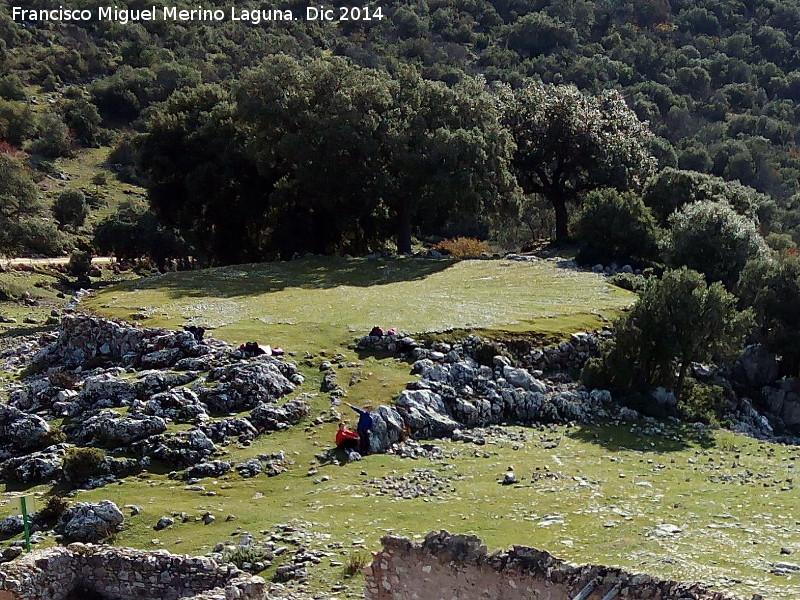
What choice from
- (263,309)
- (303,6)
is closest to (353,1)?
(303,6)

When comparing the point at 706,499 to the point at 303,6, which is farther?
the point at 303,6

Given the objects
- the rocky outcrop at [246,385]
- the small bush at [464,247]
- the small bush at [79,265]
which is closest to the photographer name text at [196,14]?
the small bush at [464,247]

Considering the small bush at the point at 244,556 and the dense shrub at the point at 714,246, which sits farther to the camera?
the dense shrub at the point at 714,246

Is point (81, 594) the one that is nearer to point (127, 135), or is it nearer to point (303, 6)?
point (127, 135)

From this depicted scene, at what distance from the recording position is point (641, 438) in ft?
93.3

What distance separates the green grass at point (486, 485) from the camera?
58.0 feet

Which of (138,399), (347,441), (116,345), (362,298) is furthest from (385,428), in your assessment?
(362,298)

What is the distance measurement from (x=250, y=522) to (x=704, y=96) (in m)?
123

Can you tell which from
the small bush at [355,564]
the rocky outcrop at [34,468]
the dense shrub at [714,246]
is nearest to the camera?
the small bush at [355,564]

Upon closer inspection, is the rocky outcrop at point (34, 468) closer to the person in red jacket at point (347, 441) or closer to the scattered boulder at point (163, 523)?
the scattered boulder at point (163, 523)

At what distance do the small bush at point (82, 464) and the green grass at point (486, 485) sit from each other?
966 mm

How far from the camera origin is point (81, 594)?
59.7 feet

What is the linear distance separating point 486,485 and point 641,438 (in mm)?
7066

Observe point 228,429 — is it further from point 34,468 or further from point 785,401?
point 785,401
